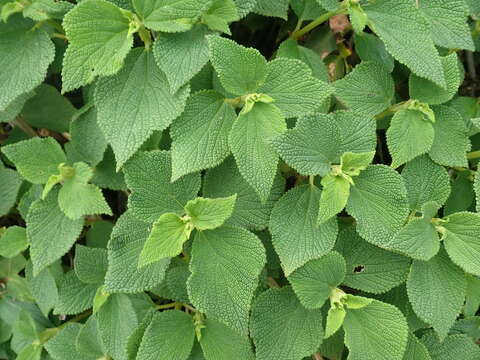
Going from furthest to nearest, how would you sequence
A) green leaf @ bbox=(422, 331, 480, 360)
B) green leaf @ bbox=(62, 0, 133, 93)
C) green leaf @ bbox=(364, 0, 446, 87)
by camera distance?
1. green leaf @ bbox=(422, 331, 480, 360)
2. green leaf @ bbox=(364, 0, 446, 87)
3. green leaf @ bbox=(62, 0, 133, 93)

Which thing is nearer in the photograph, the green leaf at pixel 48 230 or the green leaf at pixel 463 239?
the green leaf at pixel 463 239

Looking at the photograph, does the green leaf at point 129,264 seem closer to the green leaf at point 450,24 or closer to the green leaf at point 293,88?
the green leaf at point 293,88

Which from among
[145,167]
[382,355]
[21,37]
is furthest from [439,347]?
[21,37]

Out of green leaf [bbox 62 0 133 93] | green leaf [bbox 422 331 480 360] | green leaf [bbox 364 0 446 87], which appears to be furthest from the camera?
green leaf [bbox 422 331 480 360]

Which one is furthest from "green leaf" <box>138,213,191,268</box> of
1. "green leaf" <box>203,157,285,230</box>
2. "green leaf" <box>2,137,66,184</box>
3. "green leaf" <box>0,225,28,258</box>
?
"green leaf" <box>0,225,28,258</box>

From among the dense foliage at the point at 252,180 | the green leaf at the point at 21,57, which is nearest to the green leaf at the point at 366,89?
the dense foliage at the point at 252,180

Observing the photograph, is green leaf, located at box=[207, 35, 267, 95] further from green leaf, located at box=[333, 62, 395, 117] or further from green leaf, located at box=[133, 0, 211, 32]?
green leaf, located at box=[333, 62, 395, 117]

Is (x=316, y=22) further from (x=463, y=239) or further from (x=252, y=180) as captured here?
(x=463, y=239)
